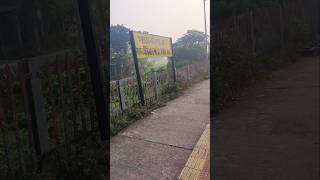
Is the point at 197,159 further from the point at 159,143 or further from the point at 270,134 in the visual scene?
the point at 270,134

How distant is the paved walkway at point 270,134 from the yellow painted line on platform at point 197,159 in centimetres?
13

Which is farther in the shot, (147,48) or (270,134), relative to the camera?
(147,48)

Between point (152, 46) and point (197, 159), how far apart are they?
3695 millimetres

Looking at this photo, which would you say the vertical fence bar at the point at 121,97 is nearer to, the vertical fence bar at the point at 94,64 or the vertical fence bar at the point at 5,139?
the vertical fence bar at the point at 94,64

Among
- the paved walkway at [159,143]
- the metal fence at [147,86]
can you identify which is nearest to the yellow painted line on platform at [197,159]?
the paved walkway at [159,143]

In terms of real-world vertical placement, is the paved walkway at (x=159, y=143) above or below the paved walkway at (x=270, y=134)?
below

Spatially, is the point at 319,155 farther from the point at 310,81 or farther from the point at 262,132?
the point at 310,81

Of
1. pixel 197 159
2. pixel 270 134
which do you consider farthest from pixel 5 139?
pixel 270 134

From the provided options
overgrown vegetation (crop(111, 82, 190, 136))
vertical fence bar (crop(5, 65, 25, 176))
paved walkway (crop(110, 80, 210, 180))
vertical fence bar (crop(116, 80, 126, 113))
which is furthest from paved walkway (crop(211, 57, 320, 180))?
vertical fence bar (crop(5, 65, 25, 176))

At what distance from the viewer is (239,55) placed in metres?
9.06

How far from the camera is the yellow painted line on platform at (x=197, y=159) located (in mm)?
4367

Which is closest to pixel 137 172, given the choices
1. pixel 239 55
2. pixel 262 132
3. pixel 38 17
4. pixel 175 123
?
pixel 262 132

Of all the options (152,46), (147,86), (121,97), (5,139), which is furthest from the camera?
(152,46)

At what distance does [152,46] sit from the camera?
822 centimetres
